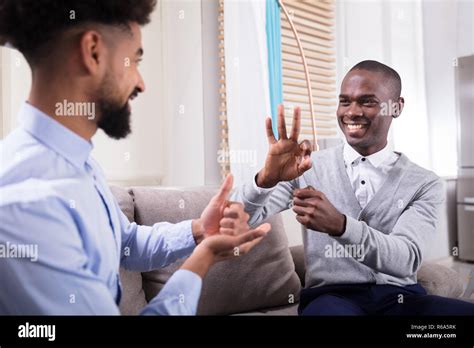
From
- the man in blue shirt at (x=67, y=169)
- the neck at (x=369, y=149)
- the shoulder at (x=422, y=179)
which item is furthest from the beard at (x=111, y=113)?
the shoulder at (x=422, y=179)

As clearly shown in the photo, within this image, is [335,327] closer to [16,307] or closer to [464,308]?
[464,308]

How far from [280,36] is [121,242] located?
68cm

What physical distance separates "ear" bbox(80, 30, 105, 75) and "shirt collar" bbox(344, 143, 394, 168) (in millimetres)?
620

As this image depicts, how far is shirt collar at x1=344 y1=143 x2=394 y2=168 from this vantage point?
1.27 meters

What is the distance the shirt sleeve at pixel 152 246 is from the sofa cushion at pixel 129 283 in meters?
0.06

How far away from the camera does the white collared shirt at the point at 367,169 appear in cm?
125

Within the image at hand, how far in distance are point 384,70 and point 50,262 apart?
35.3 inches

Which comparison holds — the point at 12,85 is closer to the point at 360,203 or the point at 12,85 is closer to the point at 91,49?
the point at 91,49

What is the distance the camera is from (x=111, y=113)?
1.16 meters

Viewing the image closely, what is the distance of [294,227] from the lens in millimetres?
1324

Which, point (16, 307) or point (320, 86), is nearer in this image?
point (16, 307)

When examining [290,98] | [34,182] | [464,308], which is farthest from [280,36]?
[464,308]

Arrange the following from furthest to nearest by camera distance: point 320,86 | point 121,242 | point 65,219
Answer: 1. point 320,86
2. point 121,242
3. point 65,219

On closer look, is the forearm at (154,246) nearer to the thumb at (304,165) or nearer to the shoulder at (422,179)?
the thumb at (304,165)
